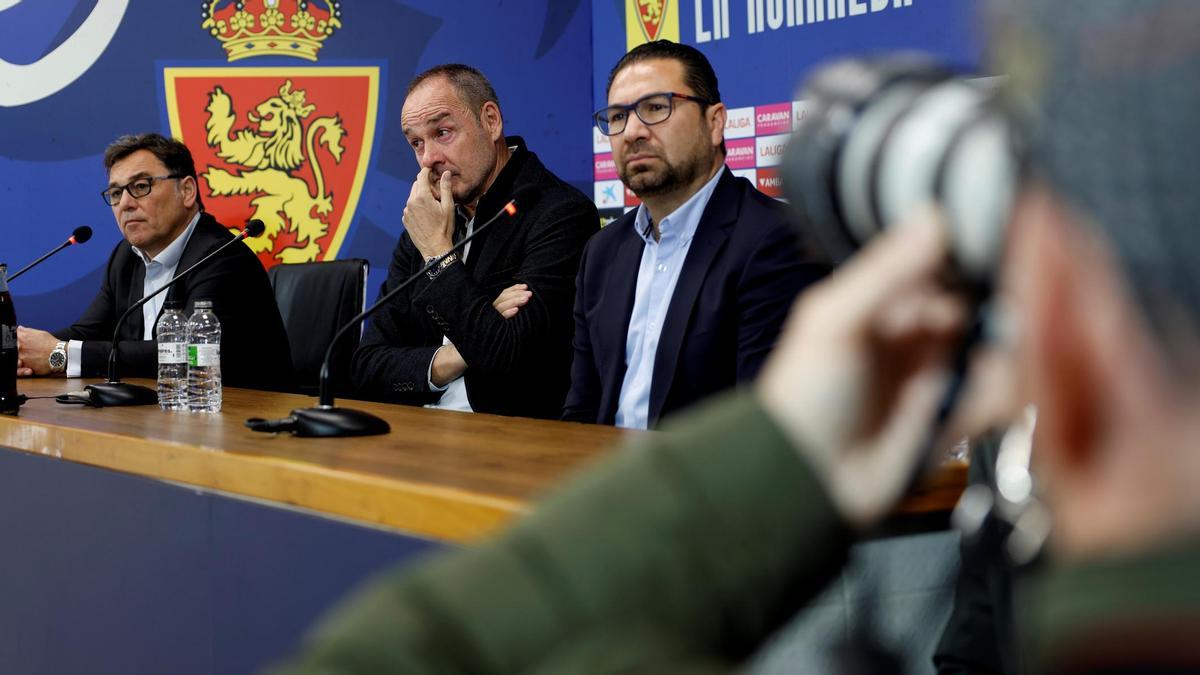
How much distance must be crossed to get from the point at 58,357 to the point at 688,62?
72.3 inches

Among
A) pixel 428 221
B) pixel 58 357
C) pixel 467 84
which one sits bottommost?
pixel 58 357

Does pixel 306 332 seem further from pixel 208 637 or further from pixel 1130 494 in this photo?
pixel 1130 494

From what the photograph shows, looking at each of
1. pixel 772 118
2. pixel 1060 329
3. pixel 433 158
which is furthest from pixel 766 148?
pixel 1060 329

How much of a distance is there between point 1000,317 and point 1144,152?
0.09m

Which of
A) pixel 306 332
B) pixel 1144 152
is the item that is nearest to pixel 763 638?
pixel 1144 152

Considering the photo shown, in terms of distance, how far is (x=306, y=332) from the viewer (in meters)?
3.51

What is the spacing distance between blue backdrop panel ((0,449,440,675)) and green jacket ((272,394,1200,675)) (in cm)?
85

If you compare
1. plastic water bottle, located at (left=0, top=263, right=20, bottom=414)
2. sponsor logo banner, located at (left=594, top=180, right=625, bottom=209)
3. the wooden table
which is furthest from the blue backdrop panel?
sponsor logo banner, located at (left=594, top=180, right=625, bottom=209)

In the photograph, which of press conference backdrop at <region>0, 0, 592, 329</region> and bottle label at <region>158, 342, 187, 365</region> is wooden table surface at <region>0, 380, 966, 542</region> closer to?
bottle label at <region>158, 342, 187, 365</region>

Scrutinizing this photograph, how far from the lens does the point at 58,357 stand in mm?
3252

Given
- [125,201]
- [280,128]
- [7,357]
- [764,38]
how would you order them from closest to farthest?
Answer: [7,357]
[125,201]
[764,38]
[280,128]

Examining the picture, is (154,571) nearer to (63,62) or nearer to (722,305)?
(722,305)

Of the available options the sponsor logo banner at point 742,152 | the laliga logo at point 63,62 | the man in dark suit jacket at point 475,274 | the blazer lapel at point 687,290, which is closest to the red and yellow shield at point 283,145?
the laliga logo at point 63,62

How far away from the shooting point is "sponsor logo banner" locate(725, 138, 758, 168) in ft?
13.1
